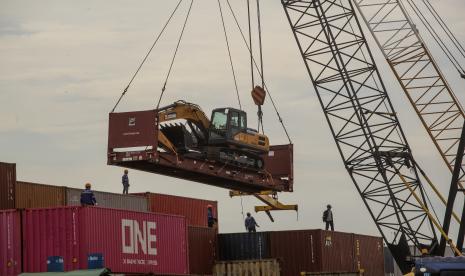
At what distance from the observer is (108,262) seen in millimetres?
33781

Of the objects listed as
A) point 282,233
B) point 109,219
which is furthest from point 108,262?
point 282,233

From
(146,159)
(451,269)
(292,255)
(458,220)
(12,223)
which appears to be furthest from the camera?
(458,220)

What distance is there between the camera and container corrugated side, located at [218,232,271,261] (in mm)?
45156

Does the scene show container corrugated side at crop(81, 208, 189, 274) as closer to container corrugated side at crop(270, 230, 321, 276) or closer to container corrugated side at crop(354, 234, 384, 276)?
container corrugated side at crop(270, 230, 321, 276)

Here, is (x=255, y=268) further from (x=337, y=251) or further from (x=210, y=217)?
(x=337, y=251)

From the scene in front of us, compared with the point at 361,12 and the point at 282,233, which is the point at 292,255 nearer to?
the point at 282,233

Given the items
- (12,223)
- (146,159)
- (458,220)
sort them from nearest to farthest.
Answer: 1. (12,223)
2. (146,159)
3. (458,220)

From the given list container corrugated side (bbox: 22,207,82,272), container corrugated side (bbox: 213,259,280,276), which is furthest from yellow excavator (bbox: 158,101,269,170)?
container corrugated side (bbox: 22,207,82,272)

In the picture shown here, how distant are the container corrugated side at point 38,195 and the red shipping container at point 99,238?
564 cm

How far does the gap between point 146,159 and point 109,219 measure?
746 centimetres

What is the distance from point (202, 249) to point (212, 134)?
5.52 metres

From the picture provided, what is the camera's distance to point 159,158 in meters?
41.9

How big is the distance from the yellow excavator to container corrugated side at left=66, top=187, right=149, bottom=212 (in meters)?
3.57

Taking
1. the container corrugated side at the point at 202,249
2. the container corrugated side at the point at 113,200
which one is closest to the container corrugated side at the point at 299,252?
the container corrugated side at the point at 202,249
